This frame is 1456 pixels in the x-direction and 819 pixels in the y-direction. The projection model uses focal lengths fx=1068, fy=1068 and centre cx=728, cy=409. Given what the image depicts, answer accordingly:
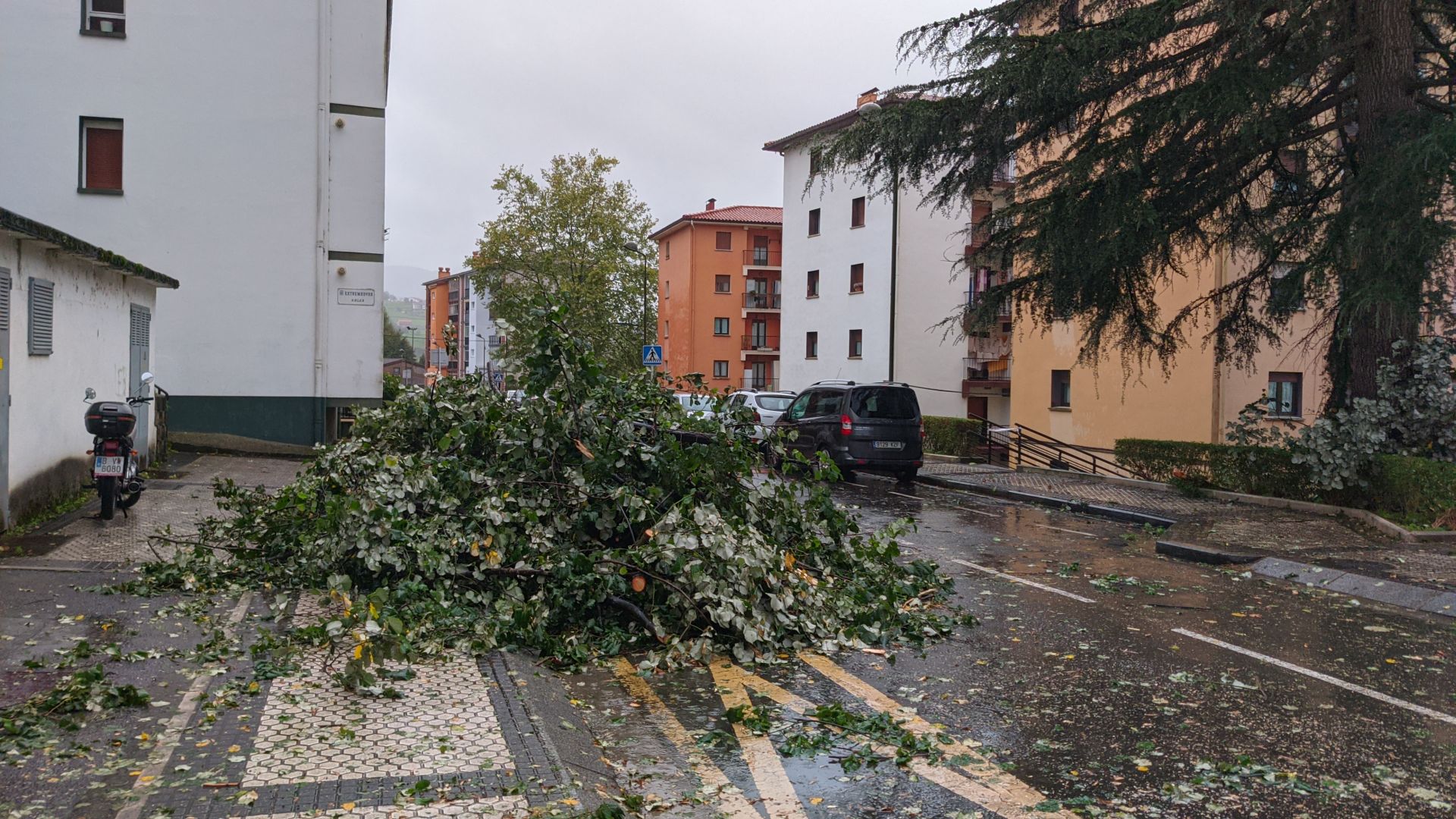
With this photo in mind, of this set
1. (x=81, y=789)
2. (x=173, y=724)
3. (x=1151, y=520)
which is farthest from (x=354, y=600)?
(x=1151, y=520)

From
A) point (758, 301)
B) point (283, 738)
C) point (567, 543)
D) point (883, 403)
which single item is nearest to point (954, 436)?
point (883, 403)

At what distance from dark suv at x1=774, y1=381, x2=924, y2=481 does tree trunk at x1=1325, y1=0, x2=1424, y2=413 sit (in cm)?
681

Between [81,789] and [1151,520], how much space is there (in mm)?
13022

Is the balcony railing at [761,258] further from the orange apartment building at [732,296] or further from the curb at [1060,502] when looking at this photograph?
the curb at [1060,502]

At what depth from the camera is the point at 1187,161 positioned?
587 inches

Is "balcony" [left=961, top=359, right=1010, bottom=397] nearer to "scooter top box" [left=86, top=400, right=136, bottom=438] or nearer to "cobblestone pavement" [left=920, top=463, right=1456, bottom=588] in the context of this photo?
"cobblestone pavement" [left=920, top=463, right=1456, bottom=588]

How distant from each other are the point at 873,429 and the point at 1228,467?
5.91m

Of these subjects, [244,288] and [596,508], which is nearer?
[596,508]

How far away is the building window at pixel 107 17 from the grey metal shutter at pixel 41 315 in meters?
11.9

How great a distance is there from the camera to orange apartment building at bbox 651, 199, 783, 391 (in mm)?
63250

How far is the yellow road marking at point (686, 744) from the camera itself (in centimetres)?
424

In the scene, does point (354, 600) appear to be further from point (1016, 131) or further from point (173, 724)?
point (1016, 131)

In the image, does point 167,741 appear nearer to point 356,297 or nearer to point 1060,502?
point 1060,502

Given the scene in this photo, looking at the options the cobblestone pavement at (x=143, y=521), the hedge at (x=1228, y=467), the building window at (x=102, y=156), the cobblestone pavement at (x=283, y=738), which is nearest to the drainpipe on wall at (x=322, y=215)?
the building window at (x=102, y=156)
